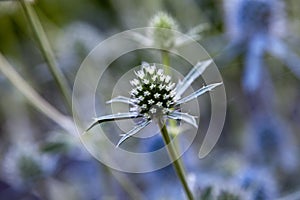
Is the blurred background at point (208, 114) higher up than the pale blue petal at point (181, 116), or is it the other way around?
the blurred background at point (208, 114)

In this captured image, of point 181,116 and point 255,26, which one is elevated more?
point 255,26

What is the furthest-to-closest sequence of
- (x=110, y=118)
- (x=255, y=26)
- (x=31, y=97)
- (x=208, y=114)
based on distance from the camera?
(x=208, y=114)
(x=255, y=26)
(x=31, y=97)
(x=110, y=118)

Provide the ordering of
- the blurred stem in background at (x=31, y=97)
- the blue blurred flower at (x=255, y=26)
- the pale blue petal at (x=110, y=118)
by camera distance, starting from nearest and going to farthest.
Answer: the pale blue petal at (x=110, y=118), the blurred stem in background at (x=31, y=97), the blue blurred flower at (x=255, y=26)

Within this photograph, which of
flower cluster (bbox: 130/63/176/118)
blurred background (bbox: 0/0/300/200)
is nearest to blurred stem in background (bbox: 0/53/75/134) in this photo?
blurred background (bbox: 0/0/300/200)

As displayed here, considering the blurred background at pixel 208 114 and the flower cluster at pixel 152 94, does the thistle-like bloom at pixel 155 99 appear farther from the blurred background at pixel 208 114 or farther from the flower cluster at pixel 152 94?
the blurred background at pixel 208 114

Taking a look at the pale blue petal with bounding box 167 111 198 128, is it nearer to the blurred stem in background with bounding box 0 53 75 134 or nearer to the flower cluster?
the flower cluster

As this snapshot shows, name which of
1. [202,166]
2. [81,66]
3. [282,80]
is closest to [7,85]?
[81,66]

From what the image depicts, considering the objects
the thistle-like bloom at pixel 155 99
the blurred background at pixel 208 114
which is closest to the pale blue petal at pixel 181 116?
the thistle-like bloom at pixel 155 99

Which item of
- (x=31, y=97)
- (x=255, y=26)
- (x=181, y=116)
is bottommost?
(x=181, y=116)

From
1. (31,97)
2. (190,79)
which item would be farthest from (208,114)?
(190,79)

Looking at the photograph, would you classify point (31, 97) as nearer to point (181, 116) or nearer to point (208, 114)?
point (181, 116)
